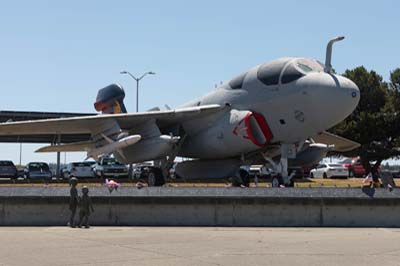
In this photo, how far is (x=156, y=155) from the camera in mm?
21781

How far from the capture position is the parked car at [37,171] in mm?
39469

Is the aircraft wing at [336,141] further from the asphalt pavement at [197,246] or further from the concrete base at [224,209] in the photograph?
the asphalt pavement at [197,246]

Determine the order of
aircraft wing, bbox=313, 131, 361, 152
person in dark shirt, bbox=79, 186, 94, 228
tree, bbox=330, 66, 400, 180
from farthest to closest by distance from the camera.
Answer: tree, bbox=330, 66, 400, 180
aircraft wing, bbox=313, 131, 361, 152
person in dark shirt, bbox=79, 186, 94, 228

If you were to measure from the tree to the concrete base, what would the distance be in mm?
32274

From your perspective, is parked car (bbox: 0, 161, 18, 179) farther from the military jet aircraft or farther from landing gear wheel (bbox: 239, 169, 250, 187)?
landing gear wheel (bbox: 239, 169, 250, 187)

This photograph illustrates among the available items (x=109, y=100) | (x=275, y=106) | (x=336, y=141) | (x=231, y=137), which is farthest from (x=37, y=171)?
→ (x=275, y=106)

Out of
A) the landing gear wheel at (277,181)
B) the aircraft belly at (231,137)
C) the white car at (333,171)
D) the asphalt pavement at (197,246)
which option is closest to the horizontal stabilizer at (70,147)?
the aircraft belly at (231,137)

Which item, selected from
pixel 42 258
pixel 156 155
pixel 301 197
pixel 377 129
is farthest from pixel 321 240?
pixel 377 129

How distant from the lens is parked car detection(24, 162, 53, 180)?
129ft

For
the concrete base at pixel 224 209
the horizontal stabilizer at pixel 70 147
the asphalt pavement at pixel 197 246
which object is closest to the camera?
the asphalt pavement at pixel 197 246

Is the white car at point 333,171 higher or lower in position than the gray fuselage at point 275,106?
lower

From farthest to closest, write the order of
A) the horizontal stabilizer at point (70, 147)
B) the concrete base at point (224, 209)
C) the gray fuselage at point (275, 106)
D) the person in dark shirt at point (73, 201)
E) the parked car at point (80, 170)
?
1. the parked car at point (80, 170)
2. the horizontal stabilizer at point (70, 147)
3. the gray fuselage at point (275, 106)
4. the concrete base at point (224, 209)
5. the person in dark shirt at point (73, 201)

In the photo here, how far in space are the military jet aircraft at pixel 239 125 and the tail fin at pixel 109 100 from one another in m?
3.63

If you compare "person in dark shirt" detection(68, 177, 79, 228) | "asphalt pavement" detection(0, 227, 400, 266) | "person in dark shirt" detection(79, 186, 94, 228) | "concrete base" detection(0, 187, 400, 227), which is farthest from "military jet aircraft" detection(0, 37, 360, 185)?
"person in dark shirt" detection(79, 186, 94, 228)
